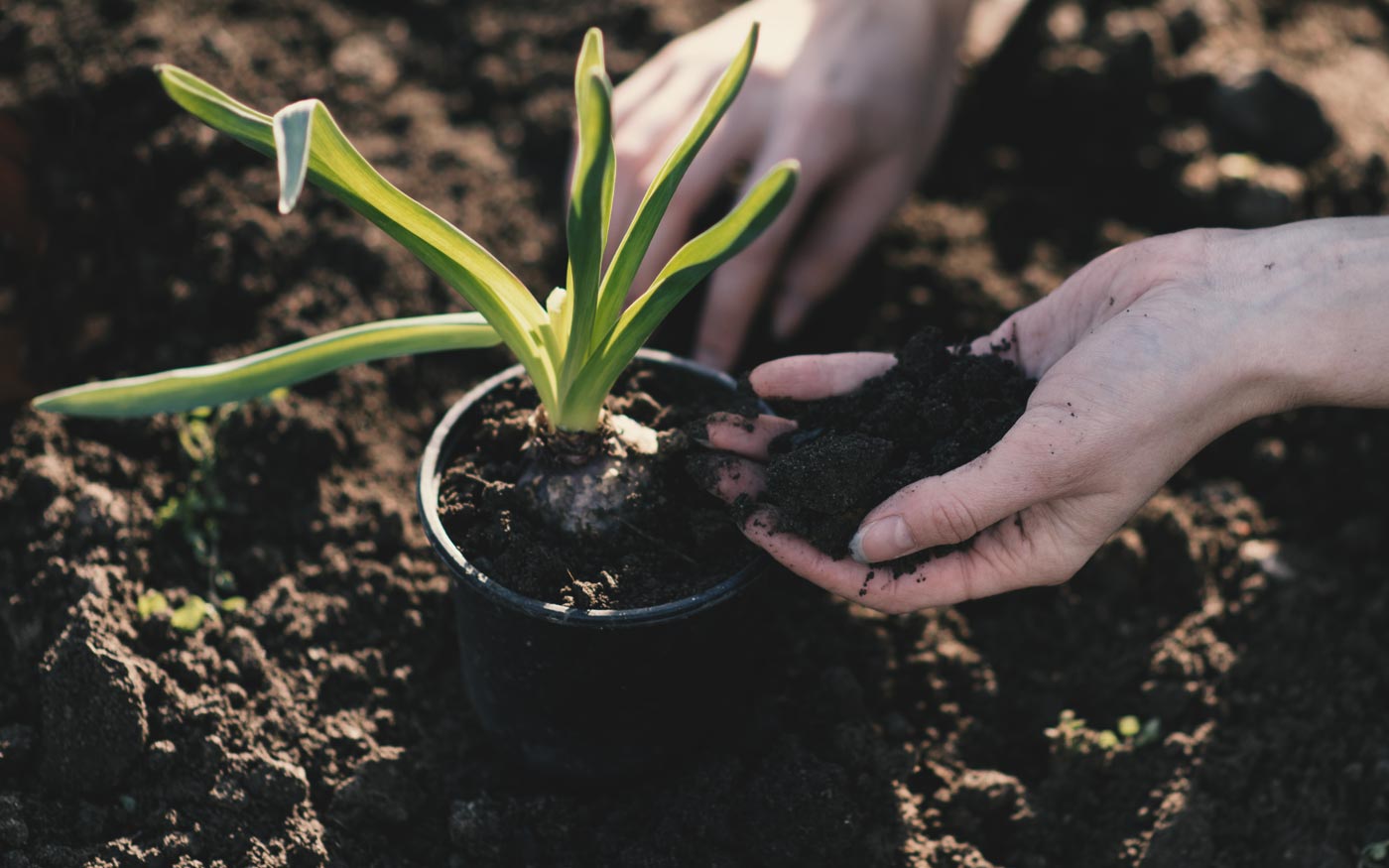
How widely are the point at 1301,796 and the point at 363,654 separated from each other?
4.85ft

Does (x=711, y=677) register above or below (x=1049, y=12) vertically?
below

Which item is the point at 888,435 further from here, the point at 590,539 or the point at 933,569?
the point at 590,539

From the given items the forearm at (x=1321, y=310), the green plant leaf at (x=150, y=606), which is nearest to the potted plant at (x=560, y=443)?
the green plant leaf at (x=150, y=606)

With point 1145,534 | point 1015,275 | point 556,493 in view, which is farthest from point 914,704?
point 1015,275

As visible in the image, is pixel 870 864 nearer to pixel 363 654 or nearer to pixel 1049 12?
pixel 363 654

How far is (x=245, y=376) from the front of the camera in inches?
53.6

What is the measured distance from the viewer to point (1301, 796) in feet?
5.21

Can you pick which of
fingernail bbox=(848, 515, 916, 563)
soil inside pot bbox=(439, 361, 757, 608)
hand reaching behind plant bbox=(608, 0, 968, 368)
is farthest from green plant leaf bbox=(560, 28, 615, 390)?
hand reaching behind plant bbox=(608, 0, 968, 368)

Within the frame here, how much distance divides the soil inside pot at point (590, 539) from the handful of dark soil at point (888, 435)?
0.12m

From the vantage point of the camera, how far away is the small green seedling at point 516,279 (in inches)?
45.6

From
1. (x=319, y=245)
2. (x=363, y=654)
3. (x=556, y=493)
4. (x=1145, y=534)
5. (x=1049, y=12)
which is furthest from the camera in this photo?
(x=1049, y=12)

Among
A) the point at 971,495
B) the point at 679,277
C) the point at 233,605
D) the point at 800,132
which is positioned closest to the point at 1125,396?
the point at 971,495

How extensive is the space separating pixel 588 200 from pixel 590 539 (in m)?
0.48

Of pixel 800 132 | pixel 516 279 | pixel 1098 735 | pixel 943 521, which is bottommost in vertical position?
pixel 1098 735
